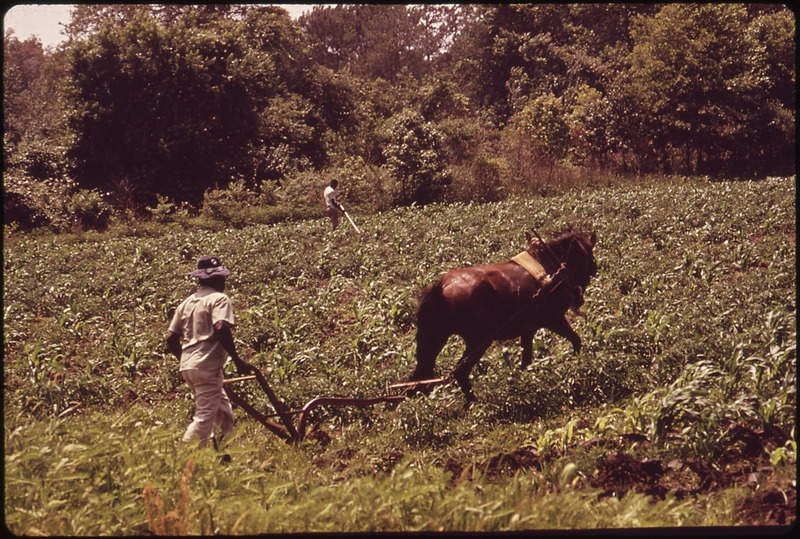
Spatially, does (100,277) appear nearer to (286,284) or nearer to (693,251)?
(286,284)

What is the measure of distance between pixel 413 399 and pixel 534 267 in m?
2.17

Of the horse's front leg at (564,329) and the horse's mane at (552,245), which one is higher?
the horse's mane at (552,245)

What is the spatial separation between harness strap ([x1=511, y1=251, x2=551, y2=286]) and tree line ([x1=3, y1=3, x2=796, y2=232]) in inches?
577

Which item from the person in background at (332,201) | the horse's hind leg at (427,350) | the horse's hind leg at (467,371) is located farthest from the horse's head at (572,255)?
the person in background at (332,201)

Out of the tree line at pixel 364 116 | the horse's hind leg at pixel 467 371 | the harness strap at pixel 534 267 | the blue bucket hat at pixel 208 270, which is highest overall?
the tree line at pixel 364 116

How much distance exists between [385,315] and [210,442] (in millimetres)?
5081

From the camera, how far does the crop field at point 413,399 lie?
4.07 metres

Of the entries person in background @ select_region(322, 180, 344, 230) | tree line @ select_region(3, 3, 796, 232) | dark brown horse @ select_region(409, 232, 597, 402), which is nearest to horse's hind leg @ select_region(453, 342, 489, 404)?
dark brown horse @ select_region(409, 232, 597, 402)

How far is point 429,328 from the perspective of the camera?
726 cm

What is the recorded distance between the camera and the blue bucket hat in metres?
6.17

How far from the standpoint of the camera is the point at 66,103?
26.2 m

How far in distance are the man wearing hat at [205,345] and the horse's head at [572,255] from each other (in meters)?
3.76

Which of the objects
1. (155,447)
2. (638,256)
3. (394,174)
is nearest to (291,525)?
(155,447)

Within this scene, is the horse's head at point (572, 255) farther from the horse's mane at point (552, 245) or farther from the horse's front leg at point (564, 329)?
the horse's front leg at point (564, 329)
